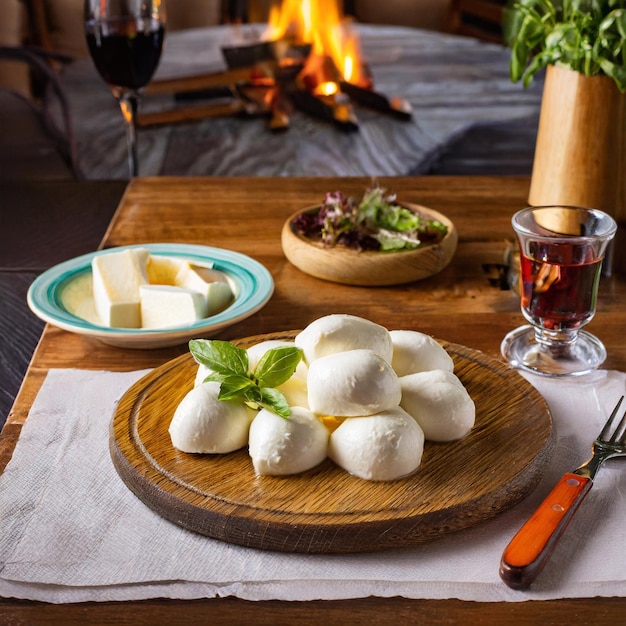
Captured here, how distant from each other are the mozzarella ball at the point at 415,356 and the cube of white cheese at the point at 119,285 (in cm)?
37

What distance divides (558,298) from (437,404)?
307 mm

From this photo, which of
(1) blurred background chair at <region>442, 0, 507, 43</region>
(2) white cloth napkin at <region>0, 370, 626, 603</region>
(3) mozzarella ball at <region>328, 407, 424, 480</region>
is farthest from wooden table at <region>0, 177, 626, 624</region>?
(1) blurred background chair at <region>442, 0, 507, 43</region>

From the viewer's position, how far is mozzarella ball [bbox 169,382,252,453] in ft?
2.43

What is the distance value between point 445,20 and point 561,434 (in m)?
4.57

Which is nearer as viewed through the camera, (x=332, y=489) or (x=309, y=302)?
(x=332, y=489)

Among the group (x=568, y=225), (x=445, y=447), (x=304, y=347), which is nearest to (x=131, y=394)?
(x=304, y=347)

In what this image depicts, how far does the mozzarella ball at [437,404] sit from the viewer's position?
759mm

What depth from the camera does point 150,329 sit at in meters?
1.01

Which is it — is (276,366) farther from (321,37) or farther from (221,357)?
(321,37)

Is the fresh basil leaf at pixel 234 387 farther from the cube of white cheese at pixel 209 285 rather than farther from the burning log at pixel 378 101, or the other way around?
the burning log at pixel 378 101

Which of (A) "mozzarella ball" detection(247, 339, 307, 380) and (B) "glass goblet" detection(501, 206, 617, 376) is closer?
(A) "mozzarella ball" detection(247, 339, 307, 380)

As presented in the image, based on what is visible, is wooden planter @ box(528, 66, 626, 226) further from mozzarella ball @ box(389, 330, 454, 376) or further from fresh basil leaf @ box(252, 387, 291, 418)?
fresh basil leaf @ box(252, 387, 291, 418)

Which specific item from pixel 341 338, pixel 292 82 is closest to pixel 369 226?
pixel 341 338

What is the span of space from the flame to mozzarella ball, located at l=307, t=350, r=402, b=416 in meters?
2.47
